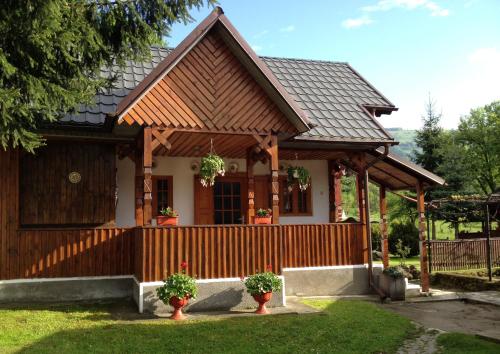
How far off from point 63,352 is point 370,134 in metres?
8.72

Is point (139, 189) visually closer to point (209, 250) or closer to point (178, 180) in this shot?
point (178, 180)

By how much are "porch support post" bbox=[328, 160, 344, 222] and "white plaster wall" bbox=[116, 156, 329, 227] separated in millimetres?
132

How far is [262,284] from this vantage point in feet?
30.9

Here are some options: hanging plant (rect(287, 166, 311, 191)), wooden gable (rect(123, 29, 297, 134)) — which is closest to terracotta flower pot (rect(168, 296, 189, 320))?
wooden gable (rect(123, 29, 297, 134))

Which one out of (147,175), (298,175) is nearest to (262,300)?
(147,175)

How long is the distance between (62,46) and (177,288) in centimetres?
449

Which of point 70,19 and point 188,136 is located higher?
point 70,19

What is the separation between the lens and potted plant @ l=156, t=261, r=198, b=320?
8805mm

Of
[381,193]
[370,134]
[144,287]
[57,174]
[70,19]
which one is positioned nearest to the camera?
[70,19]

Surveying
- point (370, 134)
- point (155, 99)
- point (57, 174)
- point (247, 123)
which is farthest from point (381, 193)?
point (57, 174)

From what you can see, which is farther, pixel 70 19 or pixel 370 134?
pixel 370 134

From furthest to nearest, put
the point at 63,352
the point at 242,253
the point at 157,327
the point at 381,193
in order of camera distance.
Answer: the point at 381,193, the point at 242,253, the point at 157,327, the point at 63,352

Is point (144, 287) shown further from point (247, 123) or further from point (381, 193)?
point (381, 193)

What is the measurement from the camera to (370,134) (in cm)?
1246
